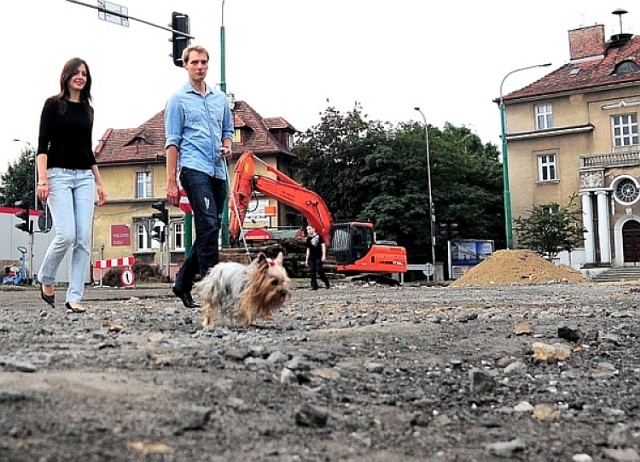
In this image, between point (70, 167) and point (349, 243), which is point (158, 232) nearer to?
point (349, 243)

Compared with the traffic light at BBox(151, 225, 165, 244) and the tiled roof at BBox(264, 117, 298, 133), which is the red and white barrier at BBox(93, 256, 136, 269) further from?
the tiled roof at BBox(264, 117, 298, 133)

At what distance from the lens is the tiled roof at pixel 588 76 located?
52688mm

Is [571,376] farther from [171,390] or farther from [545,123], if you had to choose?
[545,123]

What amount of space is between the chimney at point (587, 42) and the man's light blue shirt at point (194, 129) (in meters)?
53.7

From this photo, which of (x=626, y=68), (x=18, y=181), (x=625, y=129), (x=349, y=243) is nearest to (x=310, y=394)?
(x=349, y=243)

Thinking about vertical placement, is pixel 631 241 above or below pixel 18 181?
below

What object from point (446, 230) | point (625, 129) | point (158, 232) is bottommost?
point (158, 232)

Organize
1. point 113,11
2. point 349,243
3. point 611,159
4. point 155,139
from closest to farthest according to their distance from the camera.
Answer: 1. point 113,11
2. point 349,243
3. point 611,159
4. point 155,139

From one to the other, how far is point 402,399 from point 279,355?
0.76 metres

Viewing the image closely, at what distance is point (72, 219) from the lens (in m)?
7.34

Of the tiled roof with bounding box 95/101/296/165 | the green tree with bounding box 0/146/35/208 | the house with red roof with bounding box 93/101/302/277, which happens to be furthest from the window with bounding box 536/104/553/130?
the green tree with bounding box 0/146/35/208

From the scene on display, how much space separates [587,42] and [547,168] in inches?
372

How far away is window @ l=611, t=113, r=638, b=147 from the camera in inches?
2064

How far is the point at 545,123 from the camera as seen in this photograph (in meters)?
55.6
